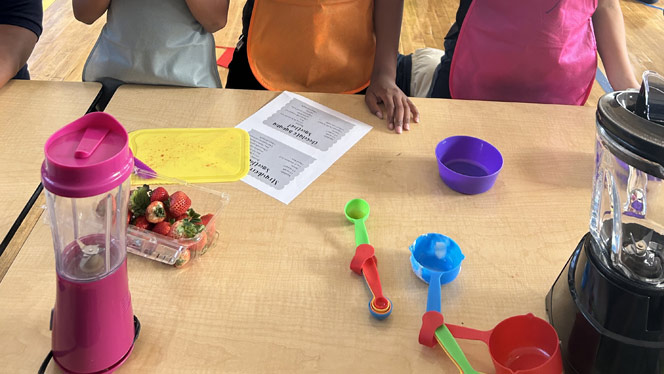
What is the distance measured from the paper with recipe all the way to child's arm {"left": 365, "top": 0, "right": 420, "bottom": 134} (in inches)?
2.5

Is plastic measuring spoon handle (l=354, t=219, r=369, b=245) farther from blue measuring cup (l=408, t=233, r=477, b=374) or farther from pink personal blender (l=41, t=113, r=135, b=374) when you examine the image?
pink personal blender (l=41, t=113, r=135, b=374)

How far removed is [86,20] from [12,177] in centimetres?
46

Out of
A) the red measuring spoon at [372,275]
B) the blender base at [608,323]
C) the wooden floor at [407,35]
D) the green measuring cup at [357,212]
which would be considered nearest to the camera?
the blender base at [608,323]

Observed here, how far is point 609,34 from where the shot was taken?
1.28 m

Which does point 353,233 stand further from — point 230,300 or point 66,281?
point 66,281

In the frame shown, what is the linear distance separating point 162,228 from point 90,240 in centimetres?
19

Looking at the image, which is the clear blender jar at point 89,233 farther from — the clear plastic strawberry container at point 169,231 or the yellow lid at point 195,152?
the yellow lid at point 195,152

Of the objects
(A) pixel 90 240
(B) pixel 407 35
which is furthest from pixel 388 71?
(B) pixel 407 35

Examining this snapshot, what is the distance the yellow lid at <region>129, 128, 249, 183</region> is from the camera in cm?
93

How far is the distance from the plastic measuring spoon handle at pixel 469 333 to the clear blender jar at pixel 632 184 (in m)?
0.15

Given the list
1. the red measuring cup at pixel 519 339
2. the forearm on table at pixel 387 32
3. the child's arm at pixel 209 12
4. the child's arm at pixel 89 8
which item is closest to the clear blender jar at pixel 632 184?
the red measuring cup at pixel 519 339

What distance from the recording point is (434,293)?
73cm

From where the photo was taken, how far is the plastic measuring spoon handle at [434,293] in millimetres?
718

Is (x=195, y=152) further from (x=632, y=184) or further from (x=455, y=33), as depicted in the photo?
(x=455, y=33)
